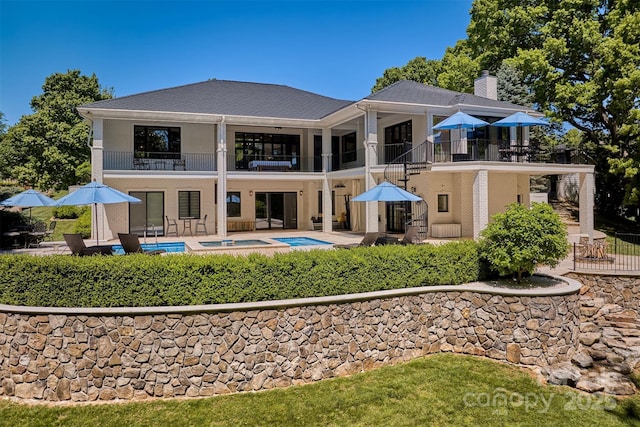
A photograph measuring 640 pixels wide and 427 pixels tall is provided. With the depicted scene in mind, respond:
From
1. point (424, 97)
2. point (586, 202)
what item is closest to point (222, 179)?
point (424, 97)

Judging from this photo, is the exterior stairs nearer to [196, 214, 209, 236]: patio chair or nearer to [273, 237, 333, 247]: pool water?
[273, 237, 333, 247]: pool water

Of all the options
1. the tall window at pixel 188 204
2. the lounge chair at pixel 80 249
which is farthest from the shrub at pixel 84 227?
the lounge chair at pixel 80 249

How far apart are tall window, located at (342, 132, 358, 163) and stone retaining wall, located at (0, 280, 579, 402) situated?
1663cm

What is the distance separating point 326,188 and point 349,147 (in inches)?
154

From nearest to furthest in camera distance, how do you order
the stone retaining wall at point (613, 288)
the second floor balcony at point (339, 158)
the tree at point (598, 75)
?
the stone retaining wall at point (613, 288)
the second floor balcony at point (339, 158)
the tree at point (598, 75)

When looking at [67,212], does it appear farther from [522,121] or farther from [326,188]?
[522,121]

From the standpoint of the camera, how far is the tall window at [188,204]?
22188mm

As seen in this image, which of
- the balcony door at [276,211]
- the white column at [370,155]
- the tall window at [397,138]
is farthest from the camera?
the balcony door at [276,211]

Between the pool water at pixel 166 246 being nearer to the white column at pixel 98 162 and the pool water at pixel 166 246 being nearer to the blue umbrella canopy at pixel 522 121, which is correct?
the white column at pixel 98 162

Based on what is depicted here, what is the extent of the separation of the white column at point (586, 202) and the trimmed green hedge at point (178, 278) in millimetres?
15343

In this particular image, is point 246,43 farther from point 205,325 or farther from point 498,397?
point 498,397

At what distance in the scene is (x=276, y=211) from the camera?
2506cm

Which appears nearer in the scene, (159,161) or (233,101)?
(159,161)

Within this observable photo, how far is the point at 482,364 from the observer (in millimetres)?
8461
